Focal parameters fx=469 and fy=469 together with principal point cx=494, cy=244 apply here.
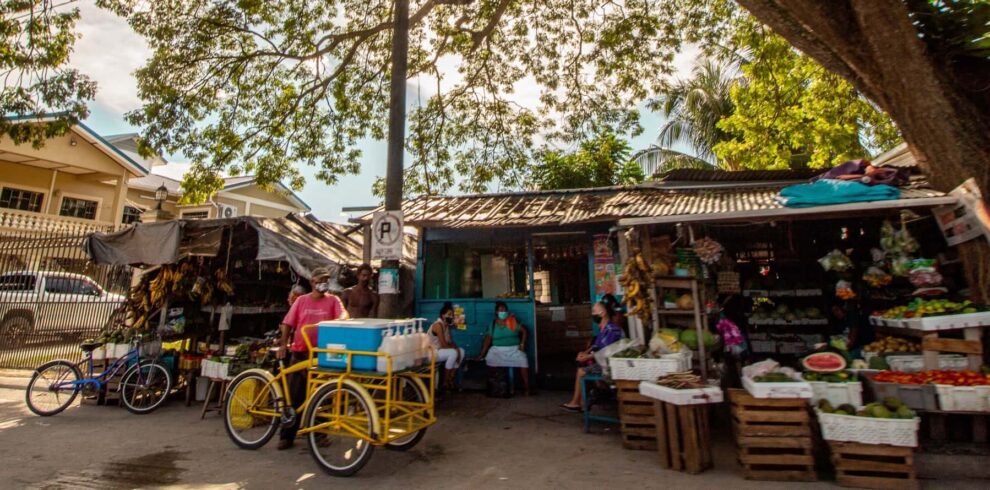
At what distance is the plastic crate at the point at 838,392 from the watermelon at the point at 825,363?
0.76ft

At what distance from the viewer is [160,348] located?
7816mm

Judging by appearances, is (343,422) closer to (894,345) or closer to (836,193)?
(836,193)

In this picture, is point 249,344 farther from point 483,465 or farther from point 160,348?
point 483,465

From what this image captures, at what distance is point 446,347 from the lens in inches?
317

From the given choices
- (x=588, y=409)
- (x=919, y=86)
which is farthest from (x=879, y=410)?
(x=919, y=86)

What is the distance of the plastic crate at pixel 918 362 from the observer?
464 cm

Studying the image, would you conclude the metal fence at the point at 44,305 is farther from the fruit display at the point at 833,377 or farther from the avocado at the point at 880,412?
the avocado at the point at 880,412

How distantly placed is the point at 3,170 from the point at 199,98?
13065mm

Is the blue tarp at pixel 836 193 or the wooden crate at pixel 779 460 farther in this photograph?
the blue tarp at pixel 836 193

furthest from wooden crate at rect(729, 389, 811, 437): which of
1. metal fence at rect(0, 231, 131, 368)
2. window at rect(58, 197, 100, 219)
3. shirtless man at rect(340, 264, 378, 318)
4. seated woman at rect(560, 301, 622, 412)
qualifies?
window at rect(58, 197, 100, 219)

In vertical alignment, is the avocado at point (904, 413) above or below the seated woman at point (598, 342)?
below

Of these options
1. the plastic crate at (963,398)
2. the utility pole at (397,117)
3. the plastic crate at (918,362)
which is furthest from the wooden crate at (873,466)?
the utility pole at (397,117)

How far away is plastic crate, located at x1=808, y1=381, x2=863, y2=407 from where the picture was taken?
4.45 m

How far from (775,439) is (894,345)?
2.13 metres
